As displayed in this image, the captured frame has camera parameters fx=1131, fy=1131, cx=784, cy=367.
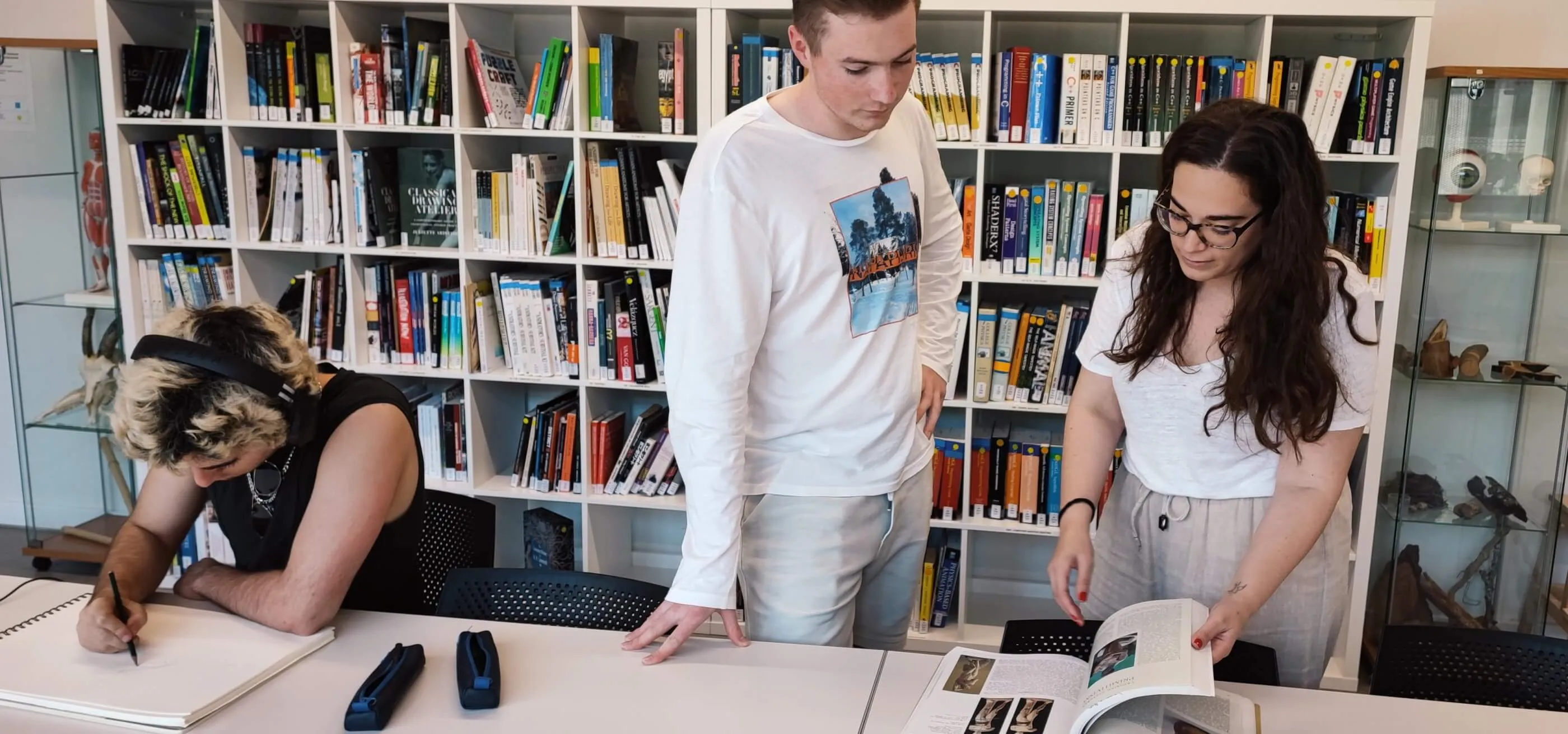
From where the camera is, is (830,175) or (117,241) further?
(117,241)

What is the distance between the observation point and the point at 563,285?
3.32 m

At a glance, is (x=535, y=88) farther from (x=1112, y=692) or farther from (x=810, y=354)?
(x=1112, y=692)

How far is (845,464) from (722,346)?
0.29 meters

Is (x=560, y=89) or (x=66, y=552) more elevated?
(x=560, y=89)

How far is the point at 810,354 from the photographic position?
5.54 feet

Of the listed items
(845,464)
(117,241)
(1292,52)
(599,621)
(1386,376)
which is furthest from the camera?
(117,241)

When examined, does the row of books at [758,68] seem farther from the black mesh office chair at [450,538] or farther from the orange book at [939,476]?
the black mesh office chair at [450,538]

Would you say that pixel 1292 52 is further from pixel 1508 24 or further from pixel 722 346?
pixel 722 346

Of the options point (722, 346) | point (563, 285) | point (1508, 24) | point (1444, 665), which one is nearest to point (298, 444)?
point (722, 346)

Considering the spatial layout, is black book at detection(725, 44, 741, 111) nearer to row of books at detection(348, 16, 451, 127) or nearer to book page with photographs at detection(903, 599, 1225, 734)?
row of books at detection(348, 16, 451, 127)

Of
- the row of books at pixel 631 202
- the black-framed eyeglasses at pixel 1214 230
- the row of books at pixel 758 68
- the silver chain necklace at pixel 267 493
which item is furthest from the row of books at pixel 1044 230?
the silver chain necklace at pixel 267 493

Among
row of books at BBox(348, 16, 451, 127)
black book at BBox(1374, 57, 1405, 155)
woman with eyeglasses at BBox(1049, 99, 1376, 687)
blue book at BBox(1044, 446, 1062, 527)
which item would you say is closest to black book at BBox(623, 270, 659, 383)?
row of books at BBox(348, 16, 451, 127)

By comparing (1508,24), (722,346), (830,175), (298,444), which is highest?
(1508,24)

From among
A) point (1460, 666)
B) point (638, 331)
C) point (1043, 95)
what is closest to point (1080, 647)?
point (1460, 666)
